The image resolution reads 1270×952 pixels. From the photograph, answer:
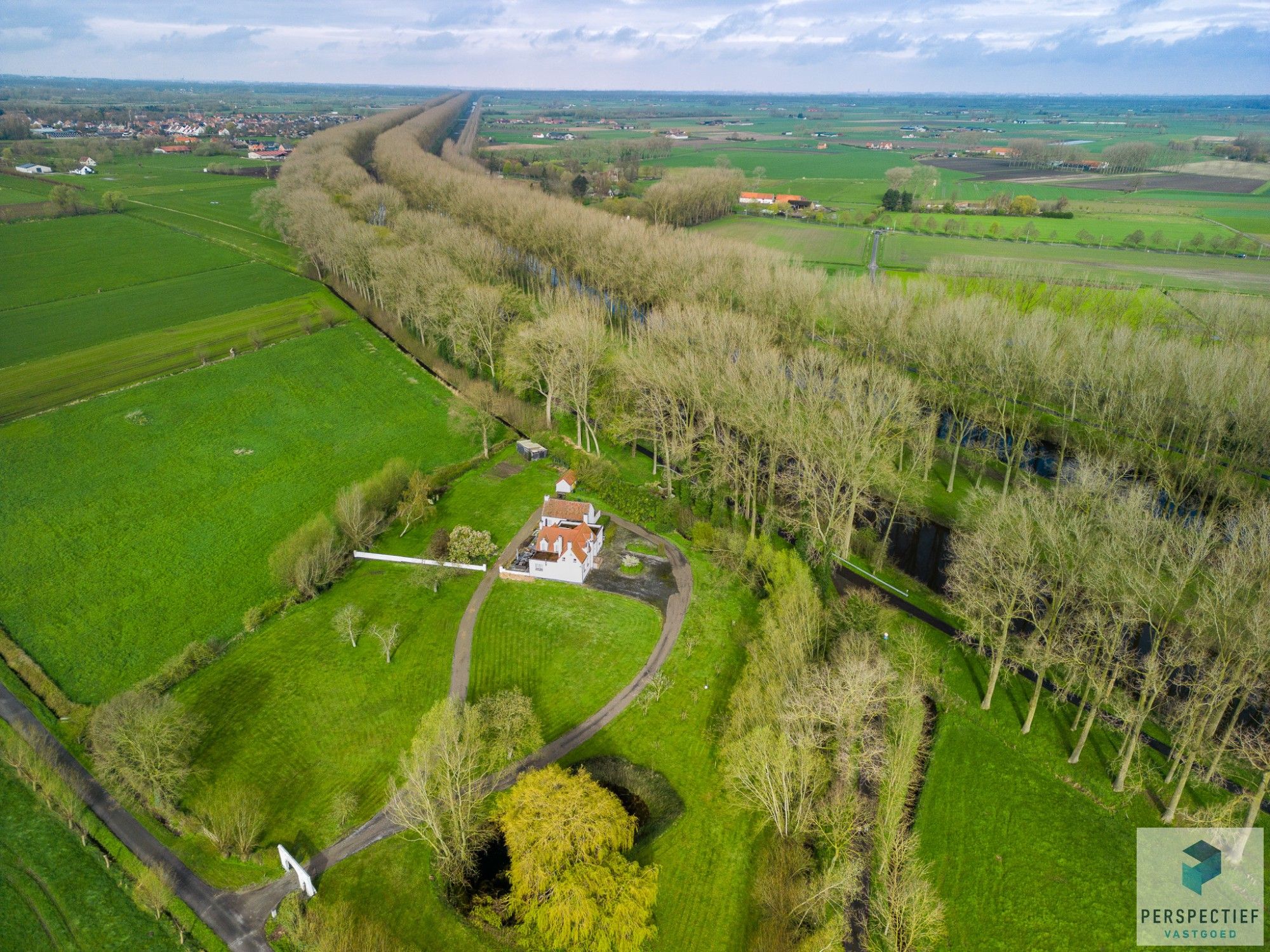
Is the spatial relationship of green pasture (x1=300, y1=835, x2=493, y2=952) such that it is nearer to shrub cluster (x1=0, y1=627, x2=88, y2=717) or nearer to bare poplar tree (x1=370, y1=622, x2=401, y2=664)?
bare poplar tree (x1=370, y1=622, x2=401, y2=664)

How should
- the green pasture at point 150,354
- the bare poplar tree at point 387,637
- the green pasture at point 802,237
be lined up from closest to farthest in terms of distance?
the bare poplar tree at point 387,637, the green pasture at point 150,354, the green pasture at point 802,237

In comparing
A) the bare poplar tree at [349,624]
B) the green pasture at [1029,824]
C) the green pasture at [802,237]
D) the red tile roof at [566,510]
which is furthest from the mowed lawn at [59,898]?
the green pasture at [802,237]

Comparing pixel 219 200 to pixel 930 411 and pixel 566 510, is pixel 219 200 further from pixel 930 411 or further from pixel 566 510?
pixel 930 411

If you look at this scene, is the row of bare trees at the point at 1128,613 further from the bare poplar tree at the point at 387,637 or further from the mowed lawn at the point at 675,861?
the bare poplar tree at the point at 387,637

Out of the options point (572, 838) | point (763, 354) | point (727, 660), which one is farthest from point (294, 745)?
point (763, 354)

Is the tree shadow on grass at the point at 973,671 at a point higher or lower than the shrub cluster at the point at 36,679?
higher

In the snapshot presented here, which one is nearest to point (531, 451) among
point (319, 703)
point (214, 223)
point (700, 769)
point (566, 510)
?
point (566, 510)

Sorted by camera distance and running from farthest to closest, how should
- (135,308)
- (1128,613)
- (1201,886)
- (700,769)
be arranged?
(135,308), (700,769), (1128,613), (1201,886)
